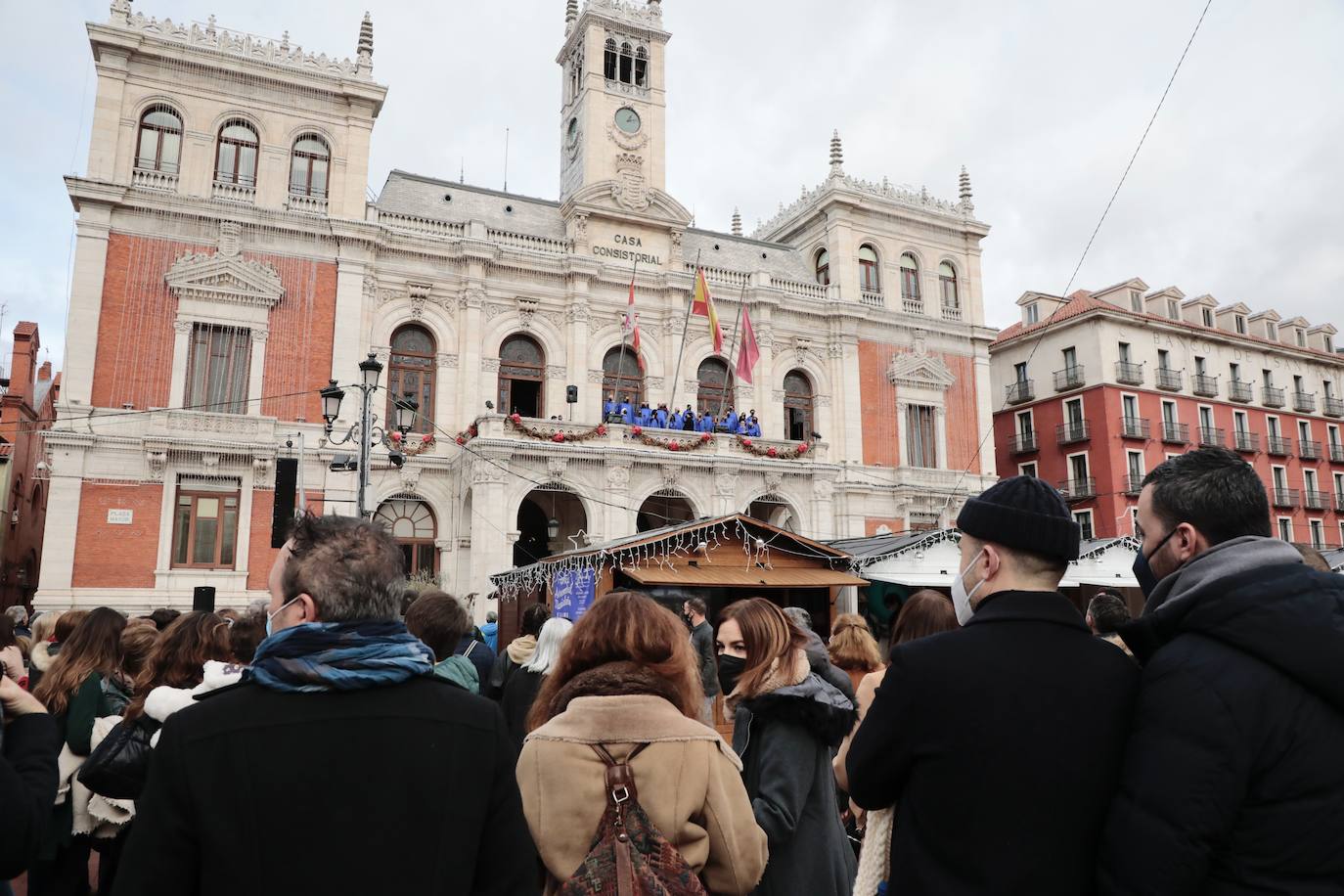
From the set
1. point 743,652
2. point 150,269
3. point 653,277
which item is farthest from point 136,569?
point 743,652

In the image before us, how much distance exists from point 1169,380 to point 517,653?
37.0m

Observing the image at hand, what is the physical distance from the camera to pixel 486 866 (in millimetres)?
2348

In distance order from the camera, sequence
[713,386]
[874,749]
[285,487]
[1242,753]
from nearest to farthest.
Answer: [1242,753] → [874,749] → [285,487] → [713,386]

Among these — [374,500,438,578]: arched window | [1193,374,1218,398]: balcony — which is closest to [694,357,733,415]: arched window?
[374,500,438,578]: arched window

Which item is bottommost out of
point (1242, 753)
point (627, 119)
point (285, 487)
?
point (1242, 753)

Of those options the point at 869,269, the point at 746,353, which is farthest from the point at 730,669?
the point at 869,269

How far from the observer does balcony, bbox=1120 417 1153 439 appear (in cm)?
3447

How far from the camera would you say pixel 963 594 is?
2781mm

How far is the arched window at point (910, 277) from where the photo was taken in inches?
1268

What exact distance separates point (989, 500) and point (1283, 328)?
49.3 m

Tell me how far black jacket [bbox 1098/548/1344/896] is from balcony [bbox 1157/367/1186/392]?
39.0m

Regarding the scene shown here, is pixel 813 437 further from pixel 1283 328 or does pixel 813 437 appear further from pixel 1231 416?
pixel 1283 328

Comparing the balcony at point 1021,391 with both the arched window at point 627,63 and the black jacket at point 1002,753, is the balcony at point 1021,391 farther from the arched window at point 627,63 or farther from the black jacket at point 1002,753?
the black jacket at point 1002,753

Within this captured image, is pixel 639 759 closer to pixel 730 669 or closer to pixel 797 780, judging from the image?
pixel 797 780
